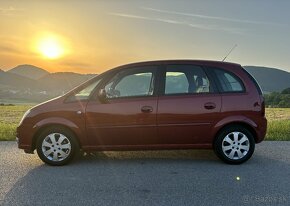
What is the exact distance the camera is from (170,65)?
279 inches

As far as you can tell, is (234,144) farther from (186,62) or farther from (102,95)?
(102,95)

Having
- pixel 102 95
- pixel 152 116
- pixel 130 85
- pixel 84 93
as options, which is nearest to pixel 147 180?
pixel 152 116

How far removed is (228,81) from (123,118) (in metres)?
1.92

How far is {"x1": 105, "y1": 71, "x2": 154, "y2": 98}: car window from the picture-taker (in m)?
6.91

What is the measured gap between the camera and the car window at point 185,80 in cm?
693

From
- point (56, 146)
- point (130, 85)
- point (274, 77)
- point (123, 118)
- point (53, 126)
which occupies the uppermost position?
point (274, 77)

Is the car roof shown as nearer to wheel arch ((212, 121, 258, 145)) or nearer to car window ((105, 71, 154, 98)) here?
car window ((105, 71, 154, 98))

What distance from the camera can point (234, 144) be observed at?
6957 mm

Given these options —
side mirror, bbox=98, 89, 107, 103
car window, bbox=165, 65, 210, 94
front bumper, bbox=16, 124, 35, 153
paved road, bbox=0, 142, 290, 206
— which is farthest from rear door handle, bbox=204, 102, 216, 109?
front bumper, bbox=16, 124, 35, 153

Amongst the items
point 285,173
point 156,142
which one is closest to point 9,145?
point 156,142

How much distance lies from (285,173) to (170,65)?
2.56 meters

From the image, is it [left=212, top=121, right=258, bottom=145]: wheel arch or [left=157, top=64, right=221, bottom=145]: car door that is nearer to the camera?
[left=157, top=64, right=221, bottom=145]: car door

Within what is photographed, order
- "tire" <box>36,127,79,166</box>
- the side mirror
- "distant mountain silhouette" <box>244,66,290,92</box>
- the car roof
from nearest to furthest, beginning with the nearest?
the side mirror → "tire" <box>36,127,79,166</box> → the car roof → "distant mountain silhouette" <box>244,66,290,92</box>

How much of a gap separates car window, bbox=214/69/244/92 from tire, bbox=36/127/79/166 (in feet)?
8.75
